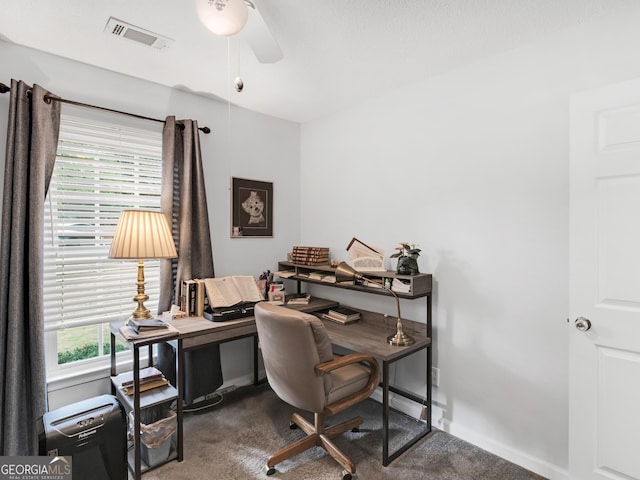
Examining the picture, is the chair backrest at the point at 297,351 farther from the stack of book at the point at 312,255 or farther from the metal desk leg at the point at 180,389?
the stack of book at the point at 312,255

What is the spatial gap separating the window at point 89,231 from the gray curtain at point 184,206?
6.1 inches

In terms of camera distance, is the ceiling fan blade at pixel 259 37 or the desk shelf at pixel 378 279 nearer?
the ceiling fan blade at pixel 259 37

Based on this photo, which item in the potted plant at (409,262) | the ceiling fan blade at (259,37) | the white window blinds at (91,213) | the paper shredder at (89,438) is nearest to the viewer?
the ceiling fan blade at (259,37)

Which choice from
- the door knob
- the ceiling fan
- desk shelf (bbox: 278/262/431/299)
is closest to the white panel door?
the door knob

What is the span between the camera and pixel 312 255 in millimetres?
2959

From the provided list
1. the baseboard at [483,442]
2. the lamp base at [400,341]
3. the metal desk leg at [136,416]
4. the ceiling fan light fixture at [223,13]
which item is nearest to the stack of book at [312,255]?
the lamp base at [400,341]

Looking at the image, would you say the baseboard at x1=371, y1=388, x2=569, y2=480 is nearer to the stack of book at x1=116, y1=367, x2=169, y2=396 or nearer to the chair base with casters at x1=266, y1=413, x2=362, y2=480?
the chair base with casters at x1=266, y1=413, x2=362, y2=480

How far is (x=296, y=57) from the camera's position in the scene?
211 cm

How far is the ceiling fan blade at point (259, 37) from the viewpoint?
1.44m

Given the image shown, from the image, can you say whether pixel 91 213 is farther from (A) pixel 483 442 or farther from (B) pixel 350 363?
(A) pixel 483 442

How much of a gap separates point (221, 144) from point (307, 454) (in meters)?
2.34

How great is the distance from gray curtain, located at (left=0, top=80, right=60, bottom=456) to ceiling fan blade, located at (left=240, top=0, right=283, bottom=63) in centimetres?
133

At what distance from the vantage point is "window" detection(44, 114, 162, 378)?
7.13 feet

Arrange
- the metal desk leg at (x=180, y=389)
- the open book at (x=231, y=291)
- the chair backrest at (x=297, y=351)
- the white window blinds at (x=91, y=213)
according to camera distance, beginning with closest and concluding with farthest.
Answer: the chair backrest at (x=297, y=351)
the metal desk leg at (x=180, y=389)
the white window blinds at (x=91, y=213)
the open book at (x=231, y=291)
